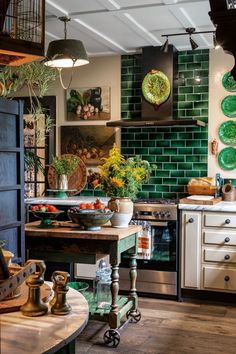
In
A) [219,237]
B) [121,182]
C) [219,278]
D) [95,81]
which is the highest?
[95,81]

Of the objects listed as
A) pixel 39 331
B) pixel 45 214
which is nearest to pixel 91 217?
pixel 45 214

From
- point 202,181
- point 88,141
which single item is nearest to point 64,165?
point 88,141

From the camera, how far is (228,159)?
17.7 ft

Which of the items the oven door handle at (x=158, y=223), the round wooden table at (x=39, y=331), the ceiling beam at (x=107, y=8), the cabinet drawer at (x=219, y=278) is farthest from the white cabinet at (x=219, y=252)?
the round wooden table at (x=39, y=331)

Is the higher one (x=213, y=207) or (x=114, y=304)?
(x=213, y=207)

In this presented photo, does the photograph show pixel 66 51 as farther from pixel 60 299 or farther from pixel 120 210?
pixel 60 299

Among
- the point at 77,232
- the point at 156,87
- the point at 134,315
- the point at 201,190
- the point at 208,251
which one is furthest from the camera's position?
the point at 156,87

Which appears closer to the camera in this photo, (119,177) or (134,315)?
(119,177)

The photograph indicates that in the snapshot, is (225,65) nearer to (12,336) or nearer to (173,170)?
(173,170)

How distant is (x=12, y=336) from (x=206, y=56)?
4618mm

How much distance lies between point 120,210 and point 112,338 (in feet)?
3.22

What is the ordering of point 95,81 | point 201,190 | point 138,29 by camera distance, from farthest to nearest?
point 95,81, point 201,190, point 138,29

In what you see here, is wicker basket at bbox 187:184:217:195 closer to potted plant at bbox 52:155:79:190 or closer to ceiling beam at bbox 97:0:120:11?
potted plant at bbox 52:155:79:190

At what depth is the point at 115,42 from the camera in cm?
525
